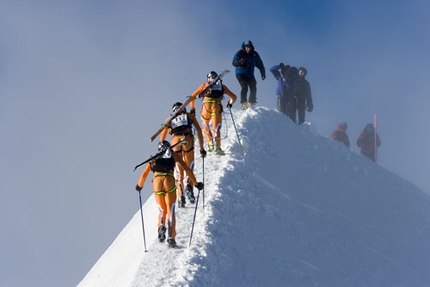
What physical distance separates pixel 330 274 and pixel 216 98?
586cm

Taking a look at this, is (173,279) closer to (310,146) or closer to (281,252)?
(281,252)

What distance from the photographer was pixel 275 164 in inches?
728

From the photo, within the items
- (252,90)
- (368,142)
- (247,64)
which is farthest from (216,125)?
(368,142)

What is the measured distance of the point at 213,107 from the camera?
57.9 ft

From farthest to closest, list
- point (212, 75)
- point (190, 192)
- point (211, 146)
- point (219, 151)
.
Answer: point (211, 146) → point (219, 151) → point (212, 75) → point (190, 192)

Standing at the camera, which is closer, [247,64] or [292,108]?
[247,64]

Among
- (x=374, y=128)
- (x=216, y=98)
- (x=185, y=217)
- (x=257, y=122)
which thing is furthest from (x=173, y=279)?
(x=374, y=128)

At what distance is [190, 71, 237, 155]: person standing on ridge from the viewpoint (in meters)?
17.5

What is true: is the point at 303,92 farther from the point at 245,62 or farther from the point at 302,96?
the point at 245,62

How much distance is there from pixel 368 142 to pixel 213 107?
13048 millimetres

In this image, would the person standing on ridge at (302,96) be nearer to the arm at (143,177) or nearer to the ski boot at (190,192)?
the ski boot at (190,192)

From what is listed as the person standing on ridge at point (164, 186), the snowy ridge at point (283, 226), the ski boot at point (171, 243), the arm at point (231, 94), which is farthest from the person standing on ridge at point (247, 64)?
the ski boot at point (171, 243)

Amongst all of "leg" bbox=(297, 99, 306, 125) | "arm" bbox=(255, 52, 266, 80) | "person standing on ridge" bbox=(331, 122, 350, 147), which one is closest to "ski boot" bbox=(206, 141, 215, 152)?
"arm" bbox=(255, 52, 266, 80)

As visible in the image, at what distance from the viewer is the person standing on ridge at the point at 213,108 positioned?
17.5 metres
